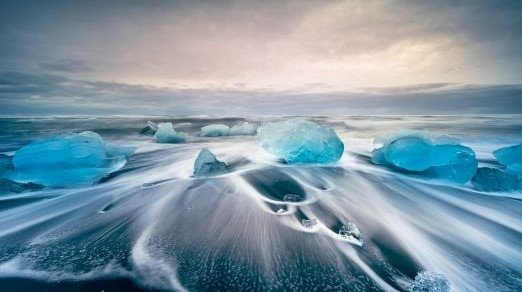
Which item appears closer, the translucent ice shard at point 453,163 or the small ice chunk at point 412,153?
the translucent ice shard at point 453,163

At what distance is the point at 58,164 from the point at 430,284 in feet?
18.2

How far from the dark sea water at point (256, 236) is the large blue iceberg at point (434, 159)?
0.33m

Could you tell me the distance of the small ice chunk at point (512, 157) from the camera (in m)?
4.74

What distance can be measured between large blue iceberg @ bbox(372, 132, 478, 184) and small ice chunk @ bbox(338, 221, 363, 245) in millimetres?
2873

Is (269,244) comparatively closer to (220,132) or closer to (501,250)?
(501,250)

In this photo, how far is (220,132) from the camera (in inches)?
526

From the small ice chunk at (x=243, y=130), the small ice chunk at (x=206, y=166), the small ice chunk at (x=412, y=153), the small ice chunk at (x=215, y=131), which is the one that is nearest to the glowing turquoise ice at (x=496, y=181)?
the small ice chunk at (x=412, y=153)

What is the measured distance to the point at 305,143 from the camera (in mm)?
5520

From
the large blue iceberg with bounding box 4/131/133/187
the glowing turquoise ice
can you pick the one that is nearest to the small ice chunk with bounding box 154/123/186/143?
the large blue iceberg with bounding box 4/131/133/187

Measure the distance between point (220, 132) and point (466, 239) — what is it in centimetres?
1160

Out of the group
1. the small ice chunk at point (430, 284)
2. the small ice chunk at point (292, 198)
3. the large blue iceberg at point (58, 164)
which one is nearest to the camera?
the small ice chunk at point (430, 284)

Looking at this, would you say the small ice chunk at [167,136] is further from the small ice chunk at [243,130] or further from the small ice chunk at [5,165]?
the small ice chunk at [5,165]

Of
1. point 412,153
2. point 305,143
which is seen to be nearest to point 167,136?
point 305,143

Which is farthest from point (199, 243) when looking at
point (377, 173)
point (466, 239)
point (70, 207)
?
point (377, 173)
